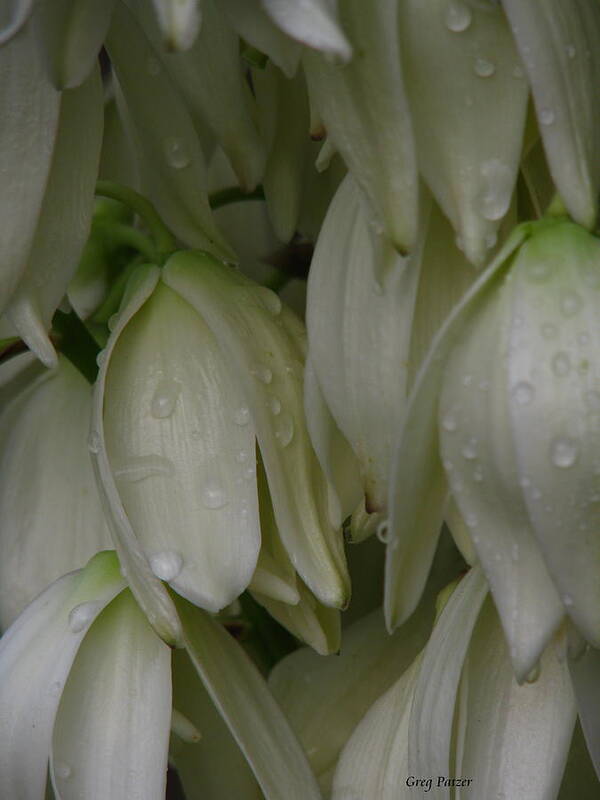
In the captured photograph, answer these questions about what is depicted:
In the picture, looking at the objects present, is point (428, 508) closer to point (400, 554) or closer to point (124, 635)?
point (400, 554)

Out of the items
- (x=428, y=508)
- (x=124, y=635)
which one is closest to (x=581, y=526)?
(x=428, y=508)

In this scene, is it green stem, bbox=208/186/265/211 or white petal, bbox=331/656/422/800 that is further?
green stem, bbox=208/186/265/211

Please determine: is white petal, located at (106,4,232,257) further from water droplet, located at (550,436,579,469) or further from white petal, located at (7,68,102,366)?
water droplet, located at (550,436,579,469)

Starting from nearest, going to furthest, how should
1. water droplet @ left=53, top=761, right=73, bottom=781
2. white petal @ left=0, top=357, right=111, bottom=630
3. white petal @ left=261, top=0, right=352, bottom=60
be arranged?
white petal @ left=261, top=0, right=352, bottom=60
water droplet @ left=53, top=761, right=73, bottom=781
white petal @ left=0, top=357, right=111, bottom=630

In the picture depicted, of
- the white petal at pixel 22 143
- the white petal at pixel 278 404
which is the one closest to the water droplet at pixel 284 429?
the white petal at pixel 278 404

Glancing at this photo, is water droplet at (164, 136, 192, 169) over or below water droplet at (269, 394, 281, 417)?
over

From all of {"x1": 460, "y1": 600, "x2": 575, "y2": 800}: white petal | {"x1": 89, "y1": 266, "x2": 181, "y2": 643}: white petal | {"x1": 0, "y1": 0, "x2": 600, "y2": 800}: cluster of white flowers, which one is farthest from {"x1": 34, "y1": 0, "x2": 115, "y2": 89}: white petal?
{"x1": 460, "y1": 600, "x2": 575, "y2": 800}: white petal

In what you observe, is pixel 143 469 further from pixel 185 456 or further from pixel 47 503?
pixel 47 503
